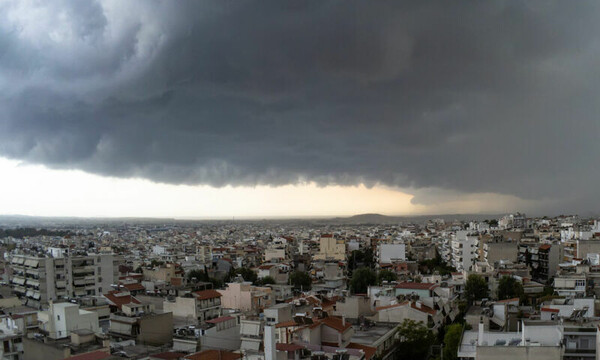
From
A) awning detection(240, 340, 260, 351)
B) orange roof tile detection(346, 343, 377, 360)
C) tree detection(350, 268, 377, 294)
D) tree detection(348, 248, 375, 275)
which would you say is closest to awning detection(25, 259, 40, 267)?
awning detection(240, 340, 260, 351)

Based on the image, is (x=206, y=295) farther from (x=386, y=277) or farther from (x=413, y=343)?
(x=386, y=277)

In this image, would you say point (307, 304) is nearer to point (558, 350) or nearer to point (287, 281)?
point (558, 350)

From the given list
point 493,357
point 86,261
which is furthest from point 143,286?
point 493,357

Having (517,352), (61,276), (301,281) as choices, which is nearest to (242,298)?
(301,281)

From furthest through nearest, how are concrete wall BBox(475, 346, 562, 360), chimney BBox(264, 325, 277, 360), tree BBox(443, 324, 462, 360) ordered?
tree BBox(443, 324, 462, 360)
chimney BBox(264, 325, 277, 360)
concrete wall BBox(475, 346, 562, 360)

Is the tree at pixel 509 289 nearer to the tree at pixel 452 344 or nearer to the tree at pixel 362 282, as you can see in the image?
the tree at pixel 362 282

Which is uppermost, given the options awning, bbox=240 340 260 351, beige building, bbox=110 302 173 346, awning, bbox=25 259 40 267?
awning, bbox=25 259 40 267

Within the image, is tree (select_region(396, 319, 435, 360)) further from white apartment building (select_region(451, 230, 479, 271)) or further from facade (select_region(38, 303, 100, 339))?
white apartment building (select_region(451, 230, 479, 271))
